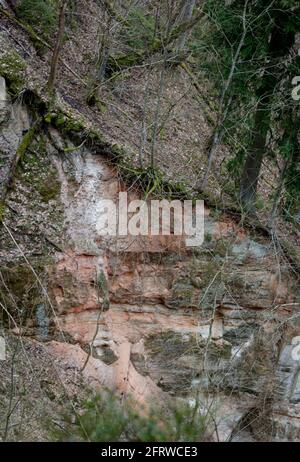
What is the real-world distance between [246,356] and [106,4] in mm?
7888

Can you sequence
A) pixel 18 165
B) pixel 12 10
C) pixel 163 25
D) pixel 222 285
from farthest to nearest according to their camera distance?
pixel 163 25
pixel 12 10
pixel 222 285
pixel 18 165

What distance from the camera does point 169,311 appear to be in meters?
13.8

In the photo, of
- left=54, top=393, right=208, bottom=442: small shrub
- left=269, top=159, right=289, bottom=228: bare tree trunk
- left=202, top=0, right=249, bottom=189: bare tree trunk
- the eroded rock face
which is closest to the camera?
left=54, top=393, right=208, bottom=442: small shrub

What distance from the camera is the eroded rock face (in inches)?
506

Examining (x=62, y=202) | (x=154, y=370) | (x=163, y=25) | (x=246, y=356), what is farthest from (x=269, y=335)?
(x=163, y=25)

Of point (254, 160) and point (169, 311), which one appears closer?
point (169, 311)

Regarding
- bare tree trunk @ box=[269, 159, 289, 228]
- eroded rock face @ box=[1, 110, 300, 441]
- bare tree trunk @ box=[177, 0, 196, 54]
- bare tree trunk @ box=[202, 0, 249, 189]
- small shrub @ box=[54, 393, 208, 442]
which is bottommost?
small shrub @ box=[54, 393, 208, 442]

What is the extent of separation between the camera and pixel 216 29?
13.6m

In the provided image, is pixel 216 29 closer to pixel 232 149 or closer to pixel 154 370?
pixel 232 149

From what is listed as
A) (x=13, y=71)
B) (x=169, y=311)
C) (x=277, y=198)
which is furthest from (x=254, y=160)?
(x=13, y=71)

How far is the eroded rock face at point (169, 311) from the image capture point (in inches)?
506

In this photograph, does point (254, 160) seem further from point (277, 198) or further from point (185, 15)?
point (185, 15)

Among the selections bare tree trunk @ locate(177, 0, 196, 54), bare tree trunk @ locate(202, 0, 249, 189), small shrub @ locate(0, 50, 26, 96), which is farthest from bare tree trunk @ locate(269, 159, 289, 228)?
small shrub @ locate(0, 50, 26, 96)

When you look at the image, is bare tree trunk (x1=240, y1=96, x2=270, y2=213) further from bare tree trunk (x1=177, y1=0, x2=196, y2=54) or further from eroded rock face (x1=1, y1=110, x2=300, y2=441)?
bare tree trunk (x1=177, y1=0, x2=196, y2=54)
